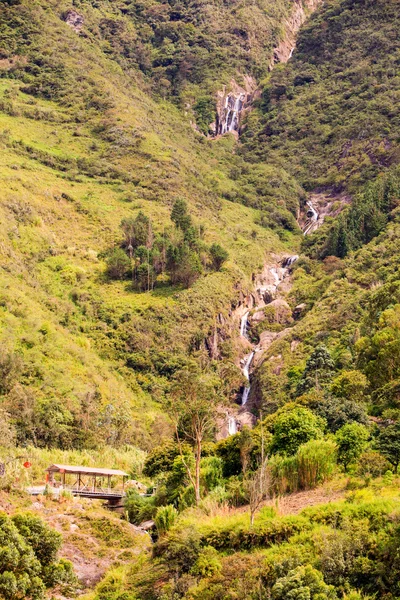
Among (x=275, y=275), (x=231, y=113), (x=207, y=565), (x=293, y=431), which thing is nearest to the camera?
(x=207, y=565)

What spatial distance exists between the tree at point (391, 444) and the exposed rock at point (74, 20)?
15293cm

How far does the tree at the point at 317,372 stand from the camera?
52.2 m

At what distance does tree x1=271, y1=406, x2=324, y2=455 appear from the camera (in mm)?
29703

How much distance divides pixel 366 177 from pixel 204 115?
172 feet

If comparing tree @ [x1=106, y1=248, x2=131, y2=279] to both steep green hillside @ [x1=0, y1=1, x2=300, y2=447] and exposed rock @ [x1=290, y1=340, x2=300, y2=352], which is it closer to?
steep green hillside @ [x1=0, y1=1, x2=300, y2=447]

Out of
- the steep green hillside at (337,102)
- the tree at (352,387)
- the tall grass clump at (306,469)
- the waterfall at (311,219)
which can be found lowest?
the tall grass clump at (306,469)

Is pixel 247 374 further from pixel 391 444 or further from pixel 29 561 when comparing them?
pixel 29 561

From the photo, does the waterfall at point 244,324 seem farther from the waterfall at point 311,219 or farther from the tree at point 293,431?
the tree at point 293,431

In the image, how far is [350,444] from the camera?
2759 centimetres

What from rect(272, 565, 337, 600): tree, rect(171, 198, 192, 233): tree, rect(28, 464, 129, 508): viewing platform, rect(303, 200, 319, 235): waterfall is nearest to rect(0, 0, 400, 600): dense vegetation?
rect(272, 565, 337, 600): tree

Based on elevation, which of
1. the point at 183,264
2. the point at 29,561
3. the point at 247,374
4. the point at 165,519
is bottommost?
the point at 29,561

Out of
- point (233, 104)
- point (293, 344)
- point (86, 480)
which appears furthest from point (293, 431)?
point (233, 104)

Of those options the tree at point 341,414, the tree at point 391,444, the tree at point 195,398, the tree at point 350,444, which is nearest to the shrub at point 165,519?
the tree at point 195,398

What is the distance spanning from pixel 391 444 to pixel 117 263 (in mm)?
62638
